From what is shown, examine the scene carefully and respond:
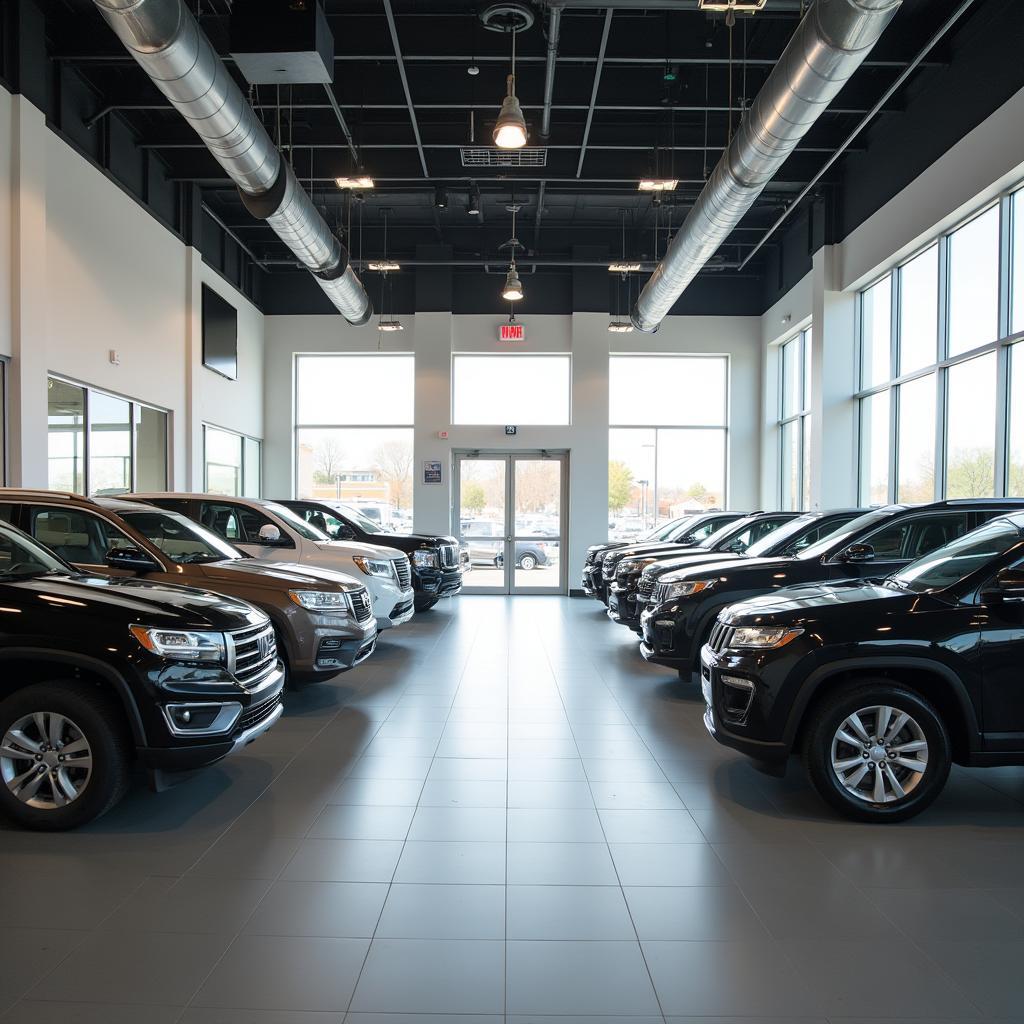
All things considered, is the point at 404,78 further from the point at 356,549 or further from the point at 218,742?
the point at 218,742

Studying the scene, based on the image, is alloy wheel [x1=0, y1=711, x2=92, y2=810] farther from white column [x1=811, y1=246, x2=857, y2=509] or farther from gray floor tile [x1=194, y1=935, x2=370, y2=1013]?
white column [x1=811, y1=246, x2=857, y2=509]

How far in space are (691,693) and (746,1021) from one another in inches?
197

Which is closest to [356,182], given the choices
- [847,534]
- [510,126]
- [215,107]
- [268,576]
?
[215,107]

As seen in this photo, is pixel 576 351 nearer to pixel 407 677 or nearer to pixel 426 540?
pixel 426 540

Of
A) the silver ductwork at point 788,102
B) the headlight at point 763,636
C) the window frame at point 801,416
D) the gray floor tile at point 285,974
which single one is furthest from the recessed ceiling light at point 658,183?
the gray floor tile at point 285,974

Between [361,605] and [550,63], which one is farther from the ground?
[550,63]

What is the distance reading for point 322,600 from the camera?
21.1 ft

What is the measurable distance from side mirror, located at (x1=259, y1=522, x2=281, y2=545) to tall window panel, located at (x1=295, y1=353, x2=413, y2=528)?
8.80m

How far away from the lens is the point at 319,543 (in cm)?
873

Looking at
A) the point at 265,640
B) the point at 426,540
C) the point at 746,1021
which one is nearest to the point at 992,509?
the point at 746,1021

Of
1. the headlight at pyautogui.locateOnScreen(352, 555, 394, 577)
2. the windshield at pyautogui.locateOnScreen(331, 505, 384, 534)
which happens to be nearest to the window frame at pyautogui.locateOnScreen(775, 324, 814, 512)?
the windshield at pyautogui.locateOnScreen(331, 505, 384, 534)

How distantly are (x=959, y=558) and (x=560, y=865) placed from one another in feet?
9.47

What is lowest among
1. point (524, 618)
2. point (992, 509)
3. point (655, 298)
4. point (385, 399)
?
point (524, 618)

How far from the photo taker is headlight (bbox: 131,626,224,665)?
4012mm
